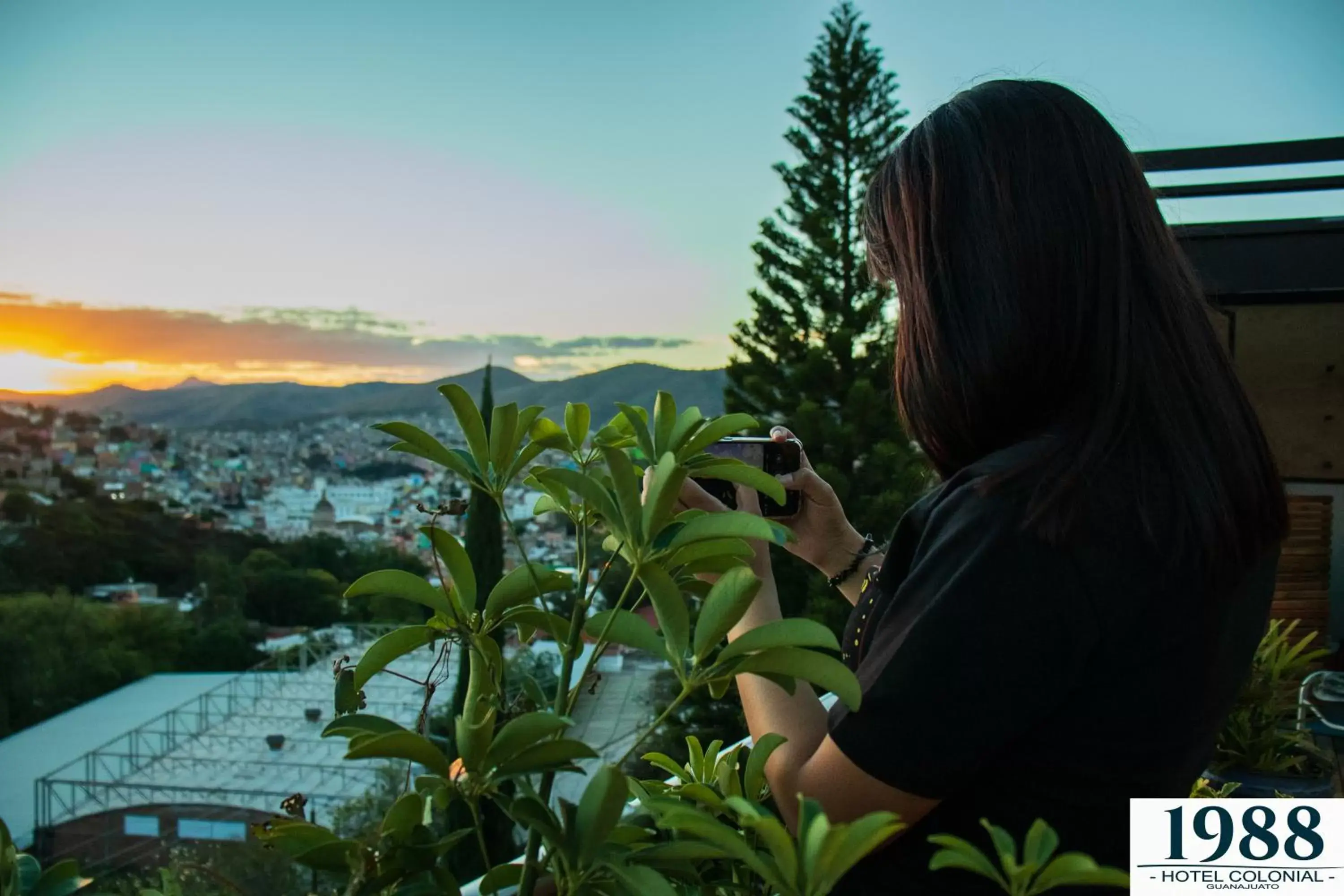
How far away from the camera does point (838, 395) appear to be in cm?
1005

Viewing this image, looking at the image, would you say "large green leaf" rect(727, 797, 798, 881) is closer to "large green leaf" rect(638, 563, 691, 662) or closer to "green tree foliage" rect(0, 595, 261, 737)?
"large green leaf" rect(638, 563, 691, 662)

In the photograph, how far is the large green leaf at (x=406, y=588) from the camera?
18.7 inches

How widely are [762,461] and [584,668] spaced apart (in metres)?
0.35

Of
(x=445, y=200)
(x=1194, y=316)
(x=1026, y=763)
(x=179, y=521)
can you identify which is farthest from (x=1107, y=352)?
(x=445, y=200)

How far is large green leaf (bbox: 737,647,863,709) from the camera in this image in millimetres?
411

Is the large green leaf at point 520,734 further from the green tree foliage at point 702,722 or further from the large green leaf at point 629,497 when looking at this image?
the green tree foliage at point 702,722

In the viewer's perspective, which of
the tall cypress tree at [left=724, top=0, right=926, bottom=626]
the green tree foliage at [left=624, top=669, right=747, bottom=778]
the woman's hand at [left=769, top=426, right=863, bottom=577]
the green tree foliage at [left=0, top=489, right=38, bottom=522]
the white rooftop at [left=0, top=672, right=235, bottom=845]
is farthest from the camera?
the white rooftop at [left=0, top=672, right=235, bottom=845]

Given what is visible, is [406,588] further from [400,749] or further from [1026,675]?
[1026,675]

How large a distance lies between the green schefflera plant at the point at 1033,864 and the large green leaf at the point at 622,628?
0.46ft

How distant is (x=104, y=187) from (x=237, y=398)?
5388 millimetres

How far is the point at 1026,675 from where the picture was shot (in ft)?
1.71

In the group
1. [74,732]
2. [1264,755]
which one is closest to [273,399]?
[74,732]

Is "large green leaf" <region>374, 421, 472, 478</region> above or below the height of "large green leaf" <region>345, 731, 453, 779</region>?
above

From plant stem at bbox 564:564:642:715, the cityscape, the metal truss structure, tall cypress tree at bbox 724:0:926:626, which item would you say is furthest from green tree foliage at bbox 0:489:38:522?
plant stem at bbox 564:564:642:715
